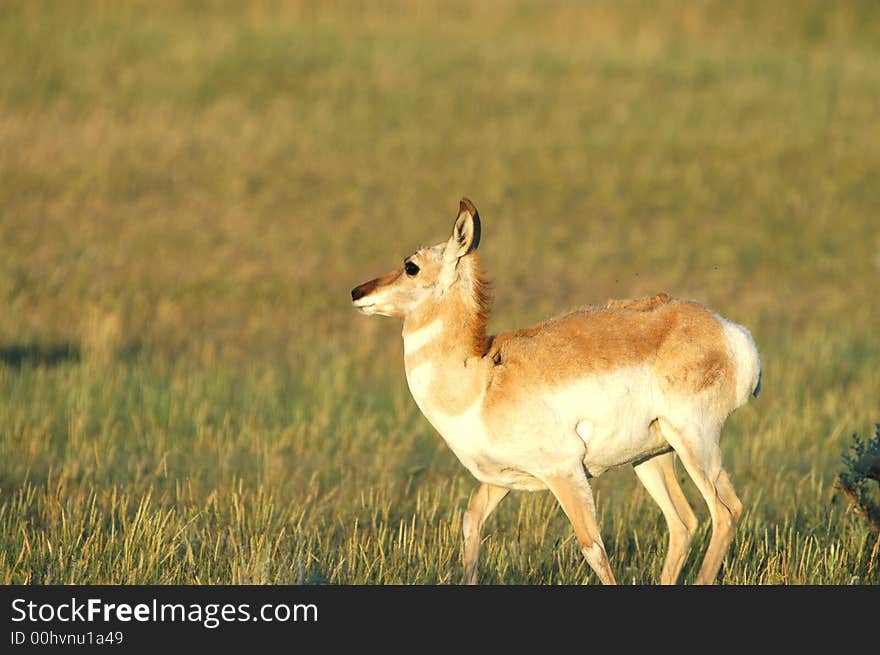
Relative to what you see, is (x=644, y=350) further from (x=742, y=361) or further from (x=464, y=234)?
(x=464, y=234)

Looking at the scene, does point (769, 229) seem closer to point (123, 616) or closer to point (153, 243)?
point (153, 243)

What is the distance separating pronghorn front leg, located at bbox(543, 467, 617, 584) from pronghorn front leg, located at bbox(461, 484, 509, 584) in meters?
0.64

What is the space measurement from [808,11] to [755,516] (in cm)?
3125

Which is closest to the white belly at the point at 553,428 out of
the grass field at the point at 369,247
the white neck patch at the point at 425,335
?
the white neck patch at the point at 425,335

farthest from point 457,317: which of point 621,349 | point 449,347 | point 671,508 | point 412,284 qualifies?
point 671,508

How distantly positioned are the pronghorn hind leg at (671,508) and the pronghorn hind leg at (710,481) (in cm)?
35

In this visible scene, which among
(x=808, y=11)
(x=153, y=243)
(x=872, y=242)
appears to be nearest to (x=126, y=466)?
(x=153, y=243)

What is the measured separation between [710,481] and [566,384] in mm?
966

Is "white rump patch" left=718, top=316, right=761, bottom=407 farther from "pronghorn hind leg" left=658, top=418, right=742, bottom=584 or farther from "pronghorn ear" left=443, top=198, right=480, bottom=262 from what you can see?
"pronghorn ear" left=443, top=198, right=480, bottom=262

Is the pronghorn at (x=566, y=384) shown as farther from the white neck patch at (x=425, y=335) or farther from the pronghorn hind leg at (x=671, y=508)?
the pronghorn hind leg at (x=671, y=508)

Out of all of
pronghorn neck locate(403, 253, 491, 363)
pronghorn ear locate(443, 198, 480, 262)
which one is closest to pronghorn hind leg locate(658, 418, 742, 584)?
pronghorn neck locate(403, 253, 491, 363)

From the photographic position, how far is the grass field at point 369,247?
959cm

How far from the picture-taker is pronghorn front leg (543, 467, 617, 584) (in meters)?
7.36

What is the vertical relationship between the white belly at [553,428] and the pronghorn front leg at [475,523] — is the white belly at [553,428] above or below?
above
